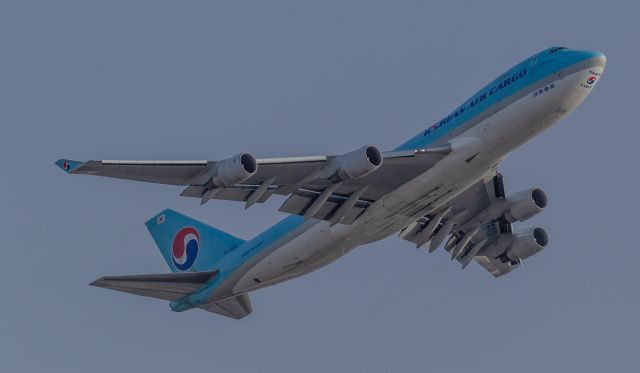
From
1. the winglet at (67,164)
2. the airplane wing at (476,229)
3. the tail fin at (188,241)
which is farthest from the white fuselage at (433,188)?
the winglet at (67,164)

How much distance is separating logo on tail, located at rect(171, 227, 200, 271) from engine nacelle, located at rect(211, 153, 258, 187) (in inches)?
646

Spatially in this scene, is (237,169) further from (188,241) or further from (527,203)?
(188,241)

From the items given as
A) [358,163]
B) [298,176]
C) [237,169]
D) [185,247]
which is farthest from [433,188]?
[185,247]

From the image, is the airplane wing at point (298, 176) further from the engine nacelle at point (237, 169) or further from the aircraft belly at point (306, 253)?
the aircraft belly at point (306, 253)

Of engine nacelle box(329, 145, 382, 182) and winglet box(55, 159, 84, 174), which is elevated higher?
winglet box(55, 159, 84, 174)

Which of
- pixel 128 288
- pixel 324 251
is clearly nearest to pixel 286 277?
pixel 324 251

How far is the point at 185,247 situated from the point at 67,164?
64.7 ft

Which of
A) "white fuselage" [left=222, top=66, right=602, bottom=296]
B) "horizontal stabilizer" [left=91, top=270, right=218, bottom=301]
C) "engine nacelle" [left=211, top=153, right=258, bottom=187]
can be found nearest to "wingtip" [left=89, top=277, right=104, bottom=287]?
"horizontal stabilizer" [left=91, top=270, right=218, bottom=301]

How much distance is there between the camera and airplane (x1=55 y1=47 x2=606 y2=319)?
44281 millimetres

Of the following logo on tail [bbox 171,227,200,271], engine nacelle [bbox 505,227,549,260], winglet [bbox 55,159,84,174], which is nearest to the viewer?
winglet [bbox 55,159,84,174]

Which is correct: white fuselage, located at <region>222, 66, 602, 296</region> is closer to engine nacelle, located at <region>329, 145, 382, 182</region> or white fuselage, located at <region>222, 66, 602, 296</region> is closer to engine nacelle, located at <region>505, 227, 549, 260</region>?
engine nacelle, located at <region>329, 145, 382, 182</region>

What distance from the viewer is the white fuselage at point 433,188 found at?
146 feet

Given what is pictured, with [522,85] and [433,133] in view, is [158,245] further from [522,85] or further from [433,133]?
[522,85]

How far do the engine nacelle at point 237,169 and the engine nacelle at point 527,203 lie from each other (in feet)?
49.8
